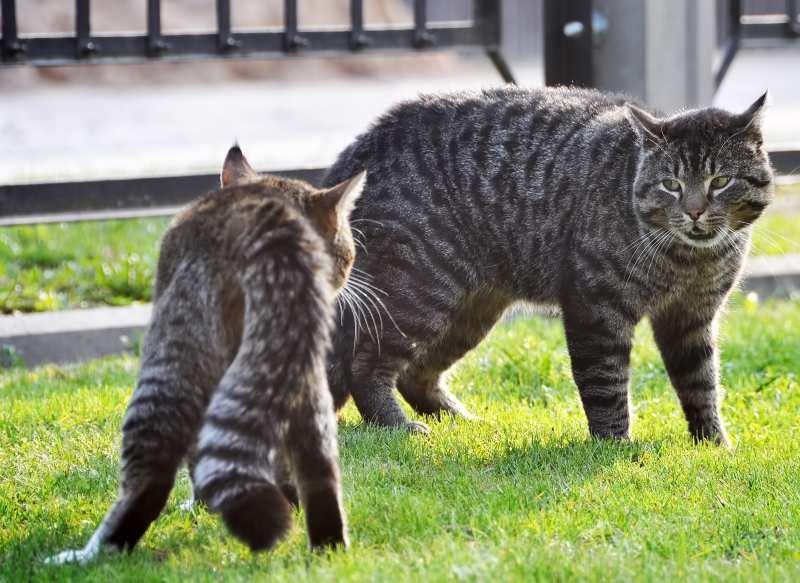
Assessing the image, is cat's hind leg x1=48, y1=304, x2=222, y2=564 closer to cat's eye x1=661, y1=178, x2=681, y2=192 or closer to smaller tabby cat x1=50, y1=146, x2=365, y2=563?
smaller tabby cat x1=50, y1=146, x2=365, y2=563

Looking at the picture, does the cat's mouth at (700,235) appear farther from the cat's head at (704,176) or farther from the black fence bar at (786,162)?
the black fence bar at (786,162)

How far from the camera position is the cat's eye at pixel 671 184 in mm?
5301

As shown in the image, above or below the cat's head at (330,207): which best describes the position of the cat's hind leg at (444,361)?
below

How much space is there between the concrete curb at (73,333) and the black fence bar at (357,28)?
2.10 meters

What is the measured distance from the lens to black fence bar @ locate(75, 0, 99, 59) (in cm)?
738

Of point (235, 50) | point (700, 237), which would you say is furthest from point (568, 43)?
point (700, 237)

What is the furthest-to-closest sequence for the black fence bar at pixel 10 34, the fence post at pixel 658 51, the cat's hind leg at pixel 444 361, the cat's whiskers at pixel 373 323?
the fence post at pixel 658 51 < the black fence bar at pixel 10 34 < the cat's hind leg at pixel 444 361 < the cat's whiskers at pixel 373 323

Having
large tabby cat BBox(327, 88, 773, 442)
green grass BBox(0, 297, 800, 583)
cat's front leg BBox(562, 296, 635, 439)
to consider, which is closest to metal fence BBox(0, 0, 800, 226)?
green grass BBox(0, 297, 800, 583)

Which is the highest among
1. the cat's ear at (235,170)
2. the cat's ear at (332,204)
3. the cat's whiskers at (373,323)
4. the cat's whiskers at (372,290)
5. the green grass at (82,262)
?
the cat's ear at (235,170)

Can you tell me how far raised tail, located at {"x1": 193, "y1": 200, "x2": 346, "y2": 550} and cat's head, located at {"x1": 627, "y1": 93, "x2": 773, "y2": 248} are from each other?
1904mm

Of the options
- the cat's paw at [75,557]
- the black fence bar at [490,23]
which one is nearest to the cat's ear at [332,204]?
the cat's paw at [75,557]

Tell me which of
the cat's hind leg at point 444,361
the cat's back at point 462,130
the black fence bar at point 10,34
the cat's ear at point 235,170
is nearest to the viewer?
the cat's ear at point 235,170

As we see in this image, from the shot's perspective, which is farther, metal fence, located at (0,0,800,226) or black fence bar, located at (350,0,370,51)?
black fence bar, located at (350,0,370,51)

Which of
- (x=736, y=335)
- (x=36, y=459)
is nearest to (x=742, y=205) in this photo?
(x=736, y=335)
